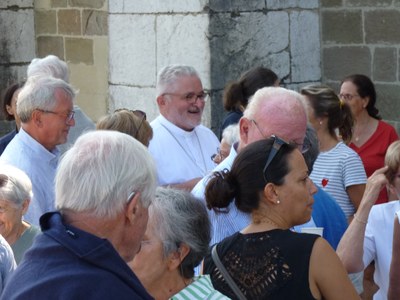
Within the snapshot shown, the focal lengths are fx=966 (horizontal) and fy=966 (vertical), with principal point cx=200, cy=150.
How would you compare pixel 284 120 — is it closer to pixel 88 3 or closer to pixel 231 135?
pixel 231 135

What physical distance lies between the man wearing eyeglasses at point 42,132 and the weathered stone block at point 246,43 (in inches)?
87.6

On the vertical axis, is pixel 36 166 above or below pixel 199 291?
above

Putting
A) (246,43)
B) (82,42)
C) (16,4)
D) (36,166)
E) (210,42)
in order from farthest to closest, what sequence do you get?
1. (16,4)
2. (82,42)
3. (246,43)
4. (210,42)
5. (36,166)

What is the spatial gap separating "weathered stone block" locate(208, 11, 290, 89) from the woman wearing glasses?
160 inches

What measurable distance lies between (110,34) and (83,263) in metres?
6.27

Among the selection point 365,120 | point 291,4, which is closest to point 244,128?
point 365,120

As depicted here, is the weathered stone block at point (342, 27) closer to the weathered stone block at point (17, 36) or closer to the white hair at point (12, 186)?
the weathered stone block at point (17, 36)

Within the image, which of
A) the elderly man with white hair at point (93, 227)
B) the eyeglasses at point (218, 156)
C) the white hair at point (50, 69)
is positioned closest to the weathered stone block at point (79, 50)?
the white hair at point (50, 69)

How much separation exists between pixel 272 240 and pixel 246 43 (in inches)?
186

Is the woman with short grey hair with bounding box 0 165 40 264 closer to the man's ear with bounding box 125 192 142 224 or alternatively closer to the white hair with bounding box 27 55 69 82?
the man's ear with bounding box 125 192 142 224

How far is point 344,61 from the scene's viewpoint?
27.5 feet

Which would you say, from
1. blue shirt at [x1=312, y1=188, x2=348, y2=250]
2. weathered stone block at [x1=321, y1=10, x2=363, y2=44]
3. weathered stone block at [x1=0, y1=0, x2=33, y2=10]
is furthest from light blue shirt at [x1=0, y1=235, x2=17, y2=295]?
weathered stone block at [x1=0, y1=0, x2=33, y2=10]

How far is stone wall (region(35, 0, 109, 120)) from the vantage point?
9.84 m

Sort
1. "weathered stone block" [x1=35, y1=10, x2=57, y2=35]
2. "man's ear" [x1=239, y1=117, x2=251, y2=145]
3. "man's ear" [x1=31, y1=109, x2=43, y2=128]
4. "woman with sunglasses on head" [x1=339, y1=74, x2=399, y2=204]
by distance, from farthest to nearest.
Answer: "weathered stone block" [x1=35, y1=10, x2=57, y2=35] < "woman with sunglasses on head" [x1=339, y1=74, x2=399, y2=204] < "man's ear" [x1=31, y1=109, x2=43, y2=128] < "man's ear" [x1=239, y1=117, x2=251, y2=145]
